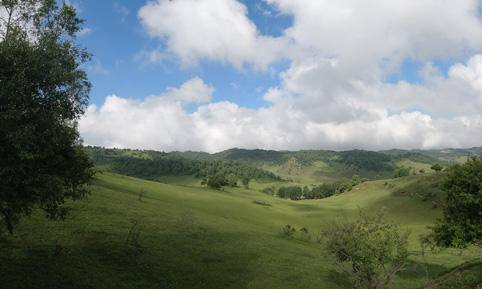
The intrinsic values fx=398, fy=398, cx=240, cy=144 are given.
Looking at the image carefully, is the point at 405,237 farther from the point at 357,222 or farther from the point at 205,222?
the point at 205,222

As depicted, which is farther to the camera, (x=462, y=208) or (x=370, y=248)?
(x=462, y=208)

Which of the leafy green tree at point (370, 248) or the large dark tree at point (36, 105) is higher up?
the large dark tree at point (36, 105)

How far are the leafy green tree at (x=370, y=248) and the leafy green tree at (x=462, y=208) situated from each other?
11802 millimetres

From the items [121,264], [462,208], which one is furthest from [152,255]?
[462,208]

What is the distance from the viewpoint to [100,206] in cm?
6994

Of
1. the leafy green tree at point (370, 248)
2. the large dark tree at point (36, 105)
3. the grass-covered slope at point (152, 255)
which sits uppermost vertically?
the large dark tree at point (36, 105)

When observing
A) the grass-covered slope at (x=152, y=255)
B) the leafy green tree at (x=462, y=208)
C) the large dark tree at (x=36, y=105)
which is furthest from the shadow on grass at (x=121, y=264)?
the leafy green tree at (x=462, y=208)

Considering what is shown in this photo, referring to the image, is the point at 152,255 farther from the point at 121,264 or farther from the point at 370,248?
the point at 370,248

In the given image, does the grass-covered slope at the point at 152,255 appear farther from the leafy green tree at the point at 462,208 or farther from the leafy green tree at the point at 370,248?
the leafy green tree at the point at 462,208

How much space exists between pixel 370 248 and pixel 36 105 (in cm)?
3075

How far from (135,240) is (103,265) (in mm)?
9873

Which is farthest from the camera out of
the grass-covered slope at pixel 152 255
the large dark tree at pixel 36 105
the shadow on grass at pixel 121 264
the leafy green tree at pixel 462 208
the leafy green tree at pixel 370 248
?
the leafy green tree at pixel 462 208

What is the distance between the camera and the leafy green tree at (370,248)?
124 feet

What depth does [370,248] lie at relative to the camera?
37.8 metres
